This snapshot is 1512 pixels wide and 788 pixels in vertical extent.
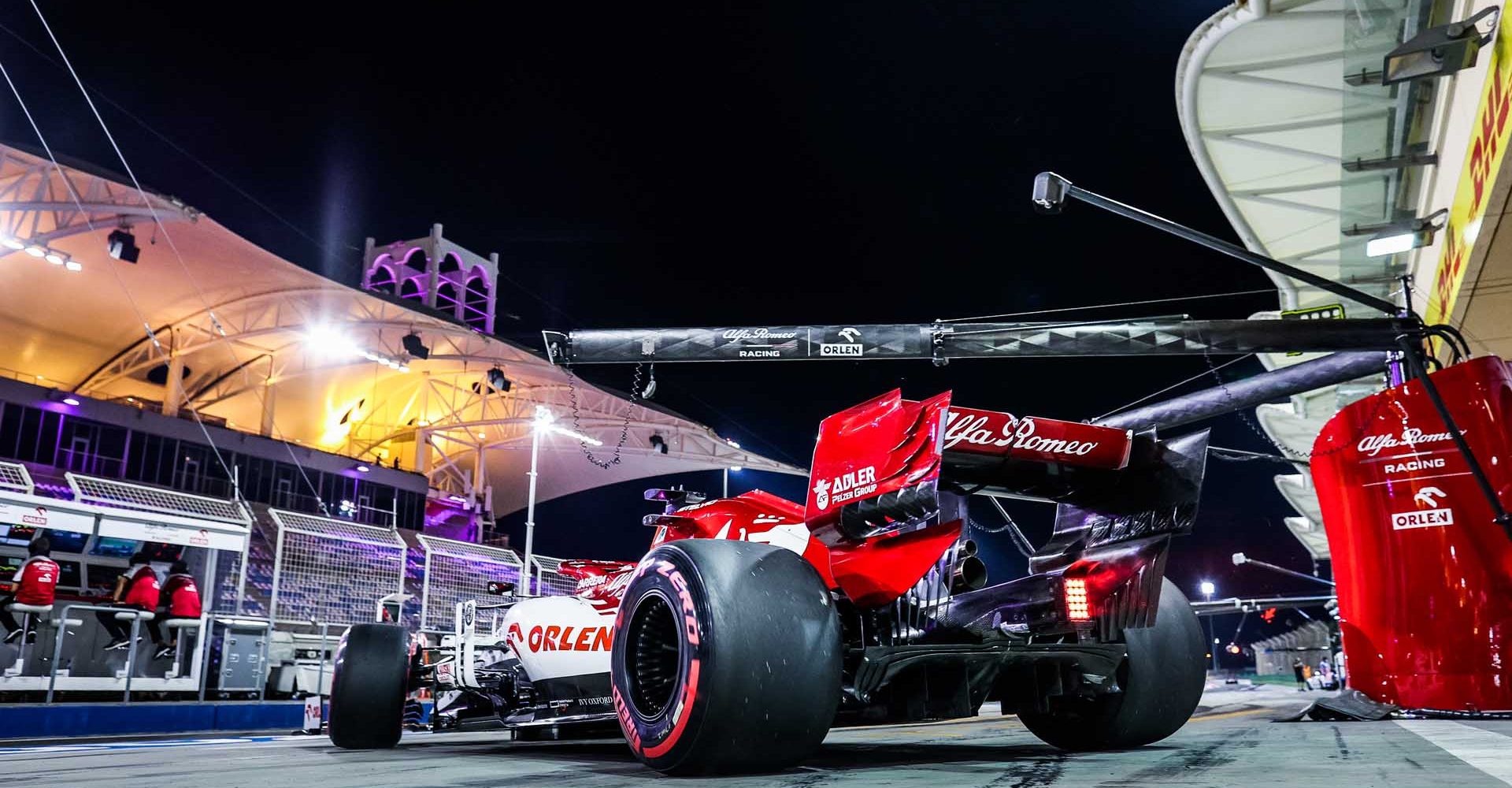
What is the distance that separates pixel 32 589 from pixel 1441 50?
14445 mm

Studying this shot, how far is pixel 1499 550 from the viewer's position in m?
6.94

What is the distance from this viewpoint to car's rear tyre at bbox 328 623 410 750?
6375 mm

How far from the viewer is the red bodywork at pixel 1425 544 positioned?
690 cm

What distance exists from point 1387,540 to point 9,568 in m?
20.7

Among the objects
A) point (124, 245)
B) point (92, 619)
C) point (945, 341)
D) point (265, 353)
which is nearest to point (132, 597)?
point (92, 619)

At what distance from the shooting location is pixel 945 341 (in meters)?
12.8

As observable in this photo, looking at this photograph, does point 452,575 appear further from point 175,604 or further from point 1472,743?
point 1472,743

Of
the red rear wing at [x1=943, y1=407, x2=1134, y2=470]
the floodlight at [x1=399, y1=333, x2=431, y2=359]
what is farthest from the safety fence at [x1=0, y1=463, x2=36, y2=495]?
the red rear wing at [x1=943, y1=407, x2=1134, y2=470]

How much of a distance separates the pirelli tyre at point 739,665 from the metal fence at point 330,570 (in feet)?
Answer: 43.4

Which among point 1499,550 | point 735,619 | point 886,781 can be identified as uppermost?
point 1499,550

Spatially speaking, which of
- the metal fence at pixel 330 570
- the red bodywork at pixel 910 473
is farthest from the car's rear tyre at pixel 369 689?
the metal fence at pixel 330 570

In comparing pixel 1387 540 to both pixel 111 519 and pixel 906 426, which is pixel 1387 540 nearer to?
pixel 906 426

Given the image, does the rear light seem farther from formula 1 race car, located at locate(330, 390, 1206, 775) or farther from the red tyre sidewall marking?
the red tyre sidewall marking

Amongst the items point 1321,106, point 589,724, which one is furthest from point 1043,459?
point 1321,106
